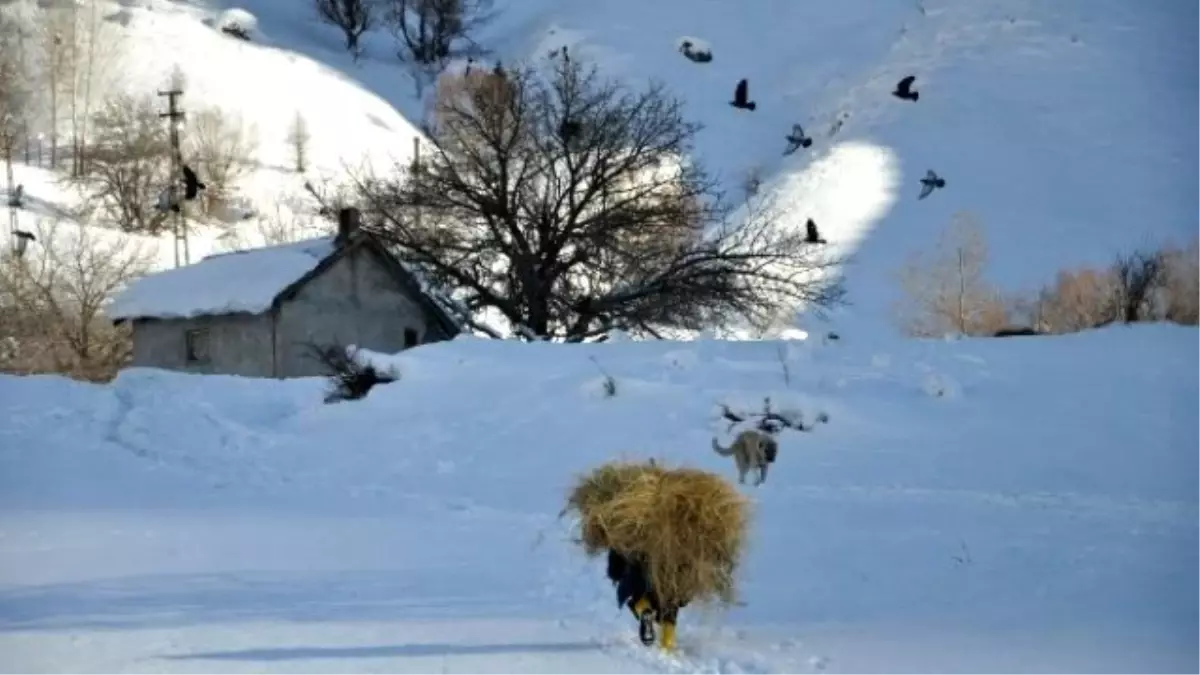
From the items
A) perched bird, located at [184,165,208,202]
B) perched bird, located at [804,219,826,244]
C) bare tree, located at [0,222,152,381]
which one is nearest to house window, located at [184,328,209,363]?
bare tree, located at [0,222,152,381]

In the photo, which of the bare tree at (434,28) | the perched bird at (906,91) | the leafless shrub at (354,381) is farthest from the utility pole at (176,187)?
the leafless shrub at (354,381)

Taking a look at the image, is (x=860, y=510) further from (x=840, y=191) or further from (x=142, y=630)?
(x=840, y=191)

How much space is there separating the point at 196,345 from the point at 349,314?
161 inches

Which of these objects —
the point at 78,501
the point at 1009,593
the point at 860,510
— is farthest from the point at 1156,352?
the point at 78,501

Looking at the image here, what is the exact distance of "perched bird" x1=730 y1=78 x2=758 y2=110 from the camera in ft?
190

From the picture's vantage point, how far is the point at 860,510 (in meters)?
11.5

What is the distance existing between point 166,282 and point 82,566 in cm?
2709

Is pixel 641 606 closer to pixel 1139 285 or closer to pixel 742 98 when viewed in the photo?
pixel 1139 285

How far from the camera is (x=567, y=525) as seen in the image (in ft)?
34.9

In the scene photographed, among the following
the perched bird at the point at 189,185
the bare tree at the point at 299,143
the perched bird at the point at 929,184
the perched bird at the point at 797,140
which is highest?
the bare tree at the point at 299,143

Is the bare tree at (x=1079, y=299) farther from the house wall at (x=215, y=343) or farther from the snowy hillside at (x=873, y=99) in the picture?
the house wall at (x=215, y=343)

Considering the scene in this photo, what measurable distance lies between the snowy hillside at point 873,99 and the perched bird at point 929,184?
0.36 m

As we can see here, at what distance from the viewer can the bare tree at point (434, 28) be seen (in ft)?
238

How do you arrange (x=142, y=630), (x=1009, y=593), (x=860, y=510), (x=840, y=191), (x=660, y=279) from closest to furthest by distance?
(x=142, y=630) < (x=1009, y=593) < (x=860, y=510) < (x=660, y=279) < (x=840, y=191)
